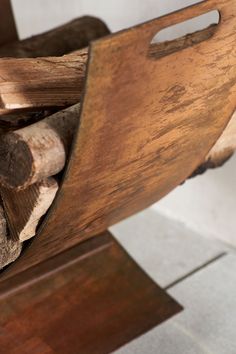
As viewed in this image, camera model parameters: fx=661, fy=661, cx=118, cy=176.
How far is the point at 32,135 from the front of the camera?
1.26 metres

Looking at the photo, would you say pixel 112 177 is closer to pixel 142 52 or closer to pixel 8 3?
pixel 142 52

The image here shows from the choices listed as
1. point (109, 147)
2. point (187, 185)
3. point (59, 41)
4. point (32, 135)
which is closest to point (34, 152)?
point (32, 135)

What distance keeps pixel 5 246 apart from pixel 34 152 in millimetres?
295

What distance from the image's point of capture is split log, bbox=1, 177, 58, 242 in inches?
51.7

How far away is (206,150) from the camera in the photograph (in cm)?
173

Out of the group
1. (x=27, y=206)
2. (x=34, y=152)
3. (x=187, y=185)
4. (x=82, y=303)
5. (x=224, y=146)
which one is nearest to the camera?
(x=34, y=152)

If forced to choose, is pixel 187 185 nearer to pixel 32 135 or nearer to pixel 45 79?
pixel 45 79

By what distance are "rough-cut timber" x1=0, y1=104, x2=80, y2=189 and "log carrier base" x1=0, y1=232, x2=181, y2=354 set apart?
706 millimetres

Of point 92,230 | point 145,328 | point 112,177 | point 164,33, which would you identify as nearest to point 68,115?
point 112,177

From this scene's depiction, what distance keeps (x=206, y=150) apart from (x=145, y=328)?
24.0 inches

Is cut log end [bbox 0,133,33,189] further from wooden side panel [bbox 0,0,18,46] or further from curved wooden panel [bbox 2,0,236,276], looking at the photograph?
wooden side panel [bbox 0,0,18,46]

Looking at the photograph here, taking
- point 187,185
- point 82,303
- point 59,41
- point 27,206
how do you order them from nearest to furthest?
point 27,206
point 82,303
point 59,41
point 187,185

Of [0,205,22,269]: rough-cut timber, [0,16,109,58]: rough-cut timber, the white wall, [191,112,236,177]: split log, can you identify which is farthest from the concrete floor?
[0,16,109,58]: rough-cut timber

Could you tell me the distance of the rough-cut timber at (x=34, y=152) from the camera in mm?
1242
